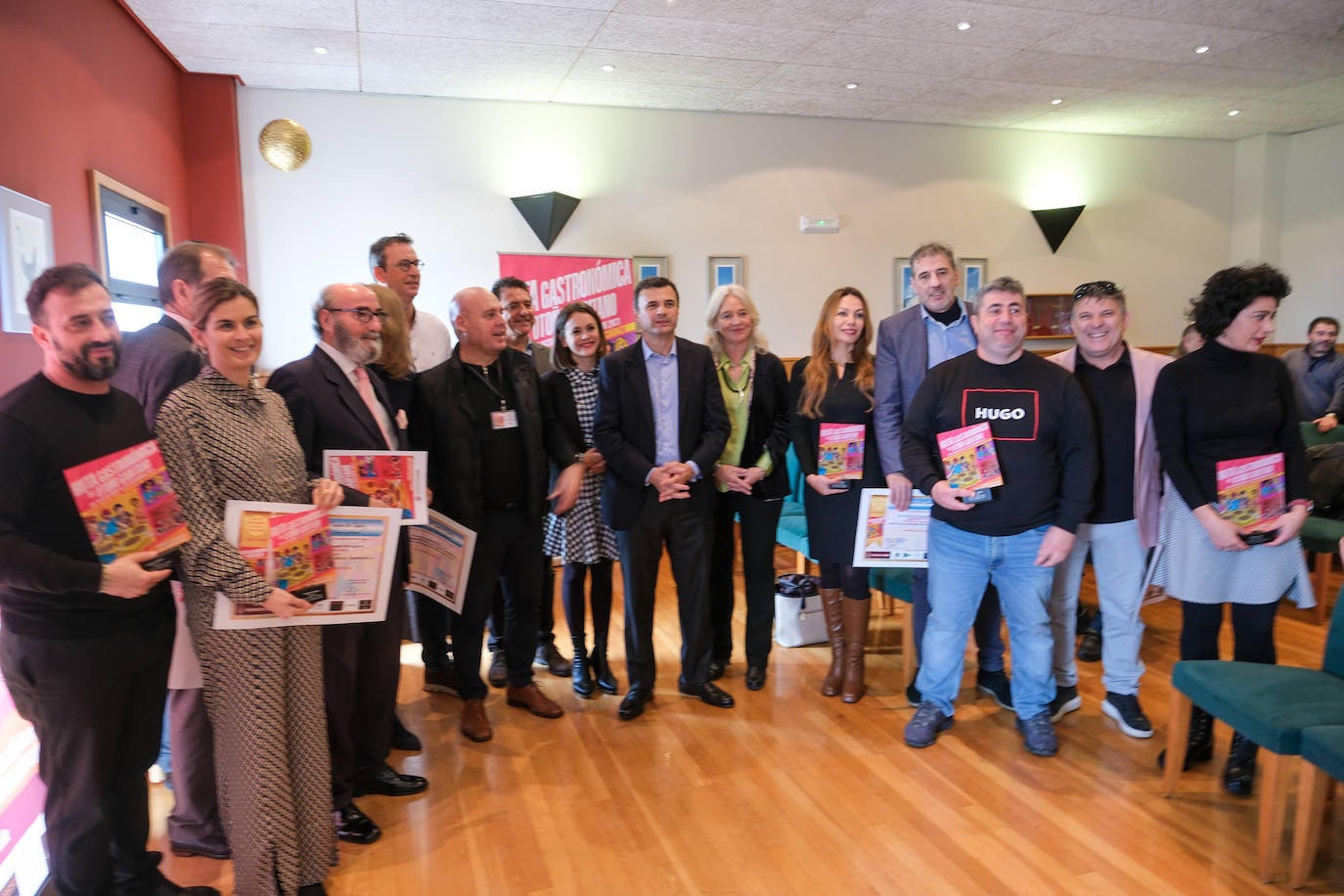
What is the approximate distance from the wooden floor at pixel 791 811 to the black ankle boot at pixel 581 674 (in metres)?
0.06

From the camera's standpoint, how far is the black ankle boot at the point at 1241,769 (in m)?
2.60

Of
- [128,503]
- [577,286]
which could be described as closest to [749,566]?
[128,503]

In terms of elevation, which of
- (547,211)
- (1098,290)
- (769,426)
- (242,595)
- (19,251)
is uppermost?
(547,211)

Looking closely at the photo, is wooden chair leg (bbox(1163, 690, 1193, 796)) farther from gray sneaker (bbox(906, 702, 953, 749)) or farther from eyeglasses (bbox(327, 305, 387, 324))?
eyeglasses (bbox(327, 305, 387, 324))

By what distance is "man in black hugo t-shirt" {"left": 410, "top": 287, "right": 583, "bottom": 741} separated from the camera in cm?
296

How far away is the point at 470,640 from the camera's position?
10.2 feet

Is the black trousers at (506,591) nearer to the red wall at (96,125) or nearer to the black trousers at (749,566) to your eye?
the black trousers at (749,566)

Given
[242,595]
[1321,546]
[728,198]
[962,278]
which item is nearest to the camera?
[242,595]

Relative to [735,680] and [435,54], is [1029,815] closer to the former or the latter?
[735,680]

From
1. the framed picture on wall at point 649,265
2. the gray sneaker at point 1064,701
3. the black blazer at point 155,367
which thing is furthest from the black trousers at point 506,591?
the framed picture on wall at point 649,265

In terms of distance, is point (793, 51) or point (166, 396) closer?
point (166, 396)

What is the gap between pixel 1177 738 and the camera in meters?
2.58

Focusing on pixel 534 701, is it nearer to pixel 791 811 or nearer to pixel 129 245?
pixel 791 811

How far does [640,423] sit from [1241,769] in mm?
2291
